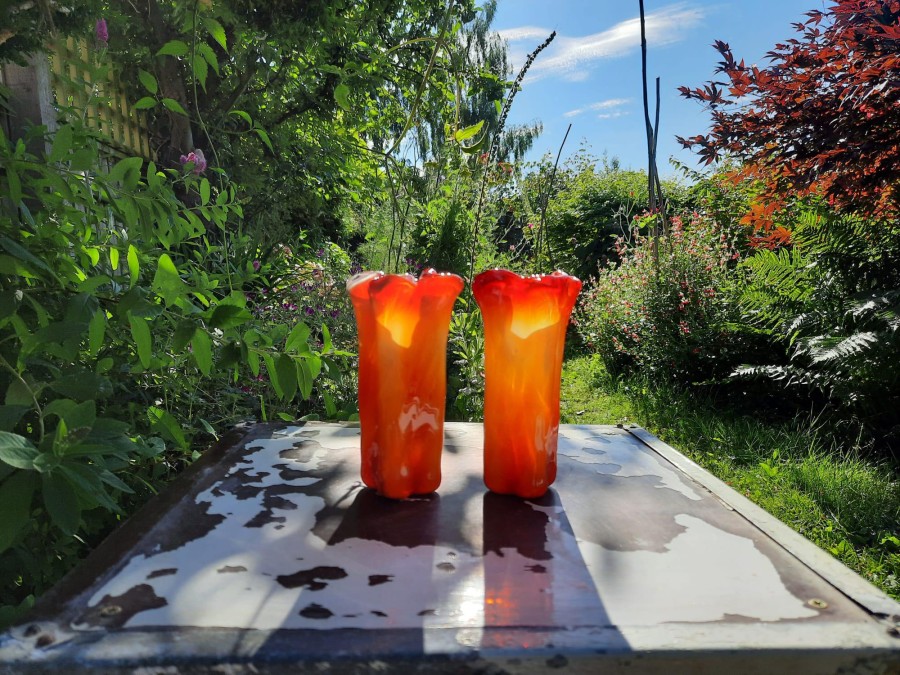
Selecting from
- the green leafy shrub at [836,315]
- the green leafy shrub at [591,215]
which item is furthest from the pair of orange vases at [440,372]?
the green leafy shrub at [591,215]

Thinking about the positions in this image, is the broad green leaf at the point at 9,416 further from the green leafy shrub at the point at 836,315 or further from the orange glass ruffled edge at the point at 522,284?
the green leafy shrub at the point at 836,315

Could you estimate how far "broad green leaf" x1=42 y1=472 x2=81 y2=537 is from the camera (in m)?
0.65

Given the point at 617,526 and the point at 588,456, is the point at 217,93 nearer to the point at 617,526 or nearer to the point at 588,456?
the point at 588,456

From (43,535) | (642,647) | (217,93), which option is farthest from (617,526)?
(217,93)

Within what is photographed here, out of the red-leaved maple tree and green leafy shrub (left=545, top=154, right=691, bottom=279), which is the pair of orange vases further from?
green leafy shrub (left=545, top=154, right=691, bottom=279)

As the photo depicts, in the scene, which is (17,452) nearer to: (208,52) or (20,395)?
(20,395)

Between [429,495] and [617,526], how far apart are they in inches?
11.5

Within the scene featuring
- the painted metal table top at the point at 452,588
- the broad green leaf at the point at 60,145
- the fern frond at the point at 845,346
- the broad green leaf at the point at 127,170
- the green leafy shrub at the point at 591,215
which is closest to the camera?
the painted metal table top at the point at 452,588

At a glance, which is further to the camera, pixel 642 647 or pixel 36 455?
pixel 36 455

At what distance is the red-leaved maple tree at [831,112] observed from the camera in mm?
2303

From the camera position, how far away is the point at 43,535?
1132 millimetres

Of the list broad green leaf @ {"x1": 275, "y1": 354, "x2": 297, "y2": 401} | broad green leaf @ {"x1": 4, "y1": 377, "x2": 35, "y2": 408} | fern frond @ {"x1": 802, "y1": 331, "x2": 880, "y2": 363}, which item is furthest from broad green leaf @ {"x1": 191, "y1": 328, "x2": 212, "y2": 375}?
fern frond @ {"x1": 802, "y1": 331, "x2": 880, "y2": 363}

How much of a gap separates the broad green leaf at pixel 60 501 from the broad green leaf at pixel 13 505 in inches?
1.7

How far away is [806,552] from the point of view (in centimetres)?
73
